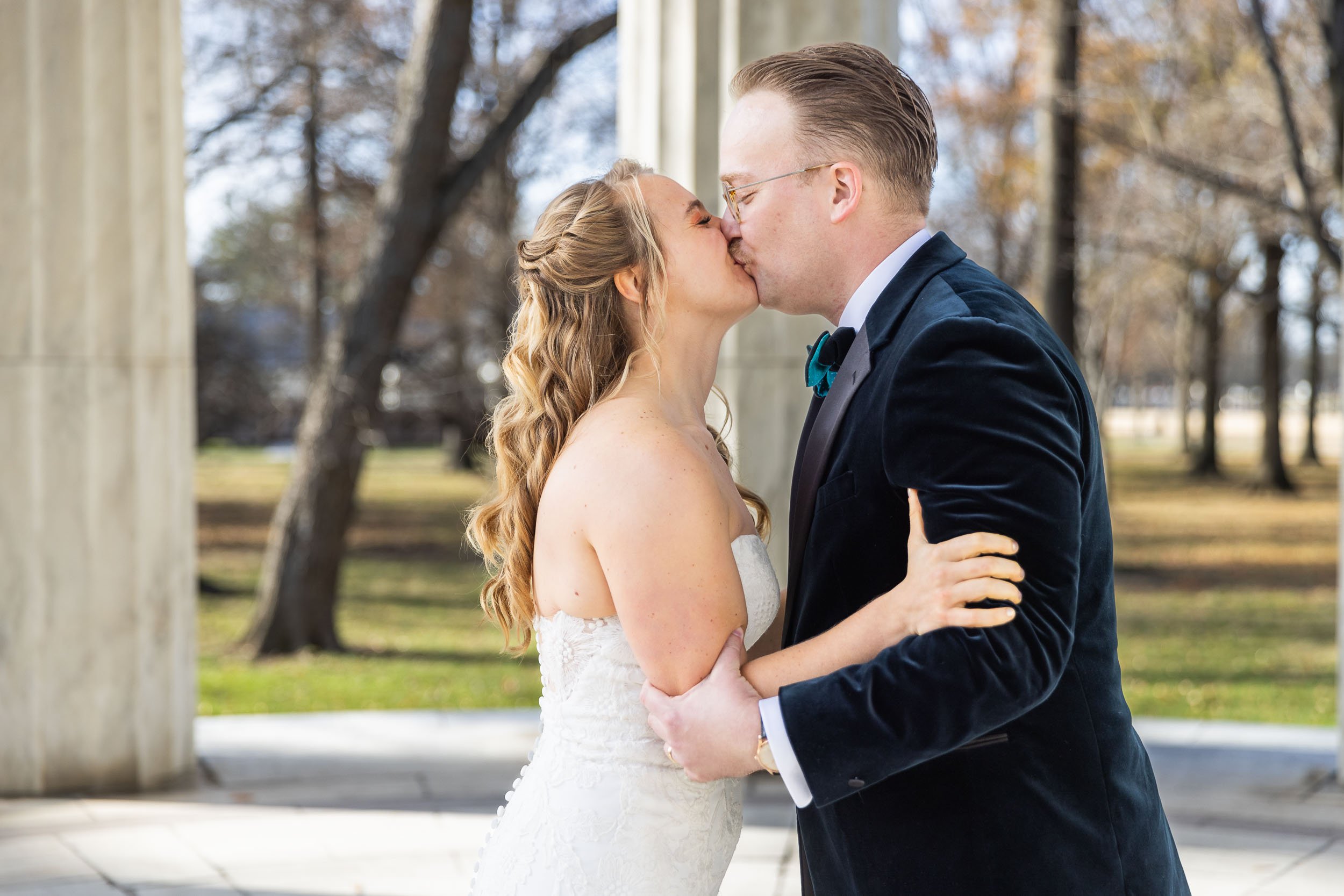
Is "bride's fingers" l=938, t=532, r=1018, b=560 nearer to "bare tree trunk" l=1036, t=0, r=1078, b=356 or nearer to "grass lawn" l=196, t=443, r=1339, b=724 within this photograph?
"grass lawn" l=196, t=443, r=1339, b=724

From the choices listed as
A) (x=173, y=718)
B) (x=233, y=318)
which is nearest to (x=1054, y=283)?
(x=173, y=718)

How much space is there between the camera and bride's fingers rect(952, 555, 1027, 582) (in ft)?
→ 6.28

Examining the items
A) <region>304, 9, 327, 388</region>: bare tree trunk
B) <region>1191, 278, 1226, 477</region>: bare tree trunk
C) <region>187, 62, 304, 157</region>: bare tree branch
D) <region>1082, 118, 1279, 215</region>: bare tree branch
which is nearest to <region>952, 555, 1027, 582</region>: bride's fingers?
<region>1082, 118, 1279, 215</region>: bare tree branch

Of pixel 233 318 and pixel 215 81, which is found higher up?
pixel 215 81

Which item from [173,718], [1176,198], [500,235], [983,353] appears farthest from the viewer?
[1176,198]

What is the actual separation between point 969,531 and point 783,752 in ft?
1.53

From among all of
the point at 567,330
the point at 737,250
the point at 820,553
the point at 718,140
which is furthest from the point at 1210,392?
the point at 820,553

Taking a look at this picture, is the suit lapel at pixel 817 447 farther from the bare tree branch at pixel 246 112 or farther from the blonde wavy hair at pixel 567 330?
the bare tree branch at pixel 246 112

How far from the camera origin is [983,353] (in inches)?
78.7

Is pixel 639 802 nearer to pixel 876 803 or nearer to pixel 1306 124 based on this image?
pixel 876 803

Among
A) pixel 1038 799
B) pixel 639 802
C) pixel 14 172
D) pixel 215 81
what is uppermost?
pixel 215 81

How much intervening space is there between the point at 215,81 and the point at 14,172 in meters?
13.7

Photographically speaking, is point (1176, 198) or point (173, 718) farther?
point (1176, 198)

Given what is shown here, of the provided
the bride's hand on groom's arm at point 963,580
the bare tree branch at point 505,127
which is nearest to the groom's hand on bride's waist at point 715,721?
the bride's hand on groom's arm at point 963,580
